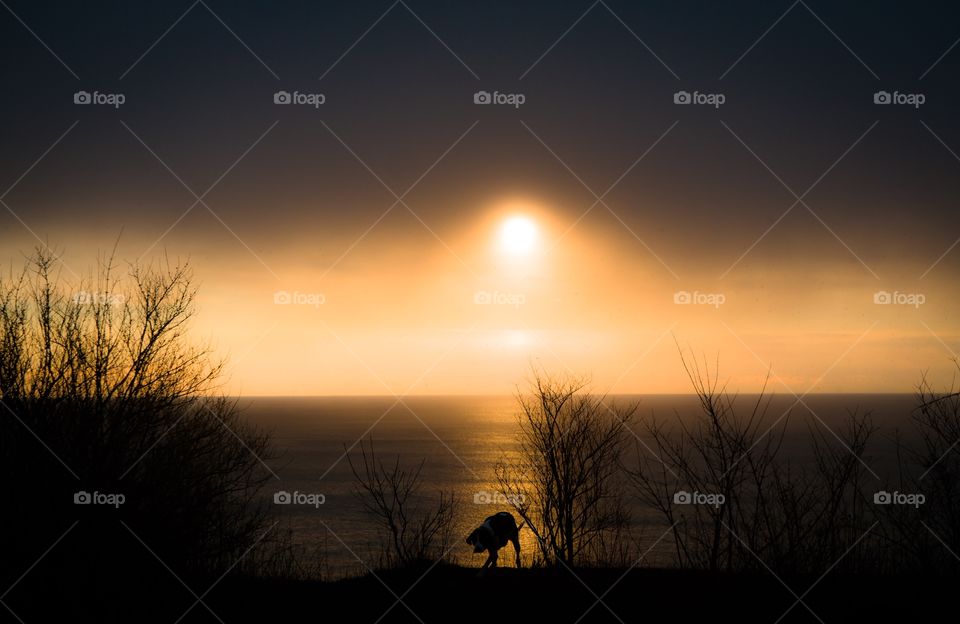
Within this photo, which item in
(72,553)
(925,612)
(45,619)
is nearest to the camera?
(925,612)

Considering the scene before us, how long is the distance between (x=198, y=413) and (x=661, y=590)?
2041cm

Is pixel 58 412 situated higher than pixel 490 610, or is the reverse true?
pixel 58 412

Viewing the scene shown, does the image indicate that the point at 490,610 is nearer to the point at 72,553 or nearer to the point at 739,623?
the point at 739,623

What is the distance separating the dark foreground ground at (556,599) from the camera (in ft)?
33.3

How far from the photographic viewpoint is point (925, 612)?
9.91 m

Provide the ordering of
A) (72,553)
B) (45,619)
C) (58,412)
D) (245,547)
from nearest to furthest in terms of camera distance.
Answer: (45,619), (72,553), (58,412), (245,547)

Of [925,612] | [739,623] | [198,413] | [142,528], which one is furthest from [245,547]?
[925,612]

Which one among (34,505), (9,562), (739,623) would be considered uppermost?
(34,505)

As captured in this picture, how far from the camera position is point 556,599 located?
10.6m

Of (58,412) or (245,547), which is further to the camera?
(245,547)

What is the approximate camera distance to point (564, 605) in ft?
→ 34.2

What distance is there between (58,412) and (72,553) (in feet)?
11.3

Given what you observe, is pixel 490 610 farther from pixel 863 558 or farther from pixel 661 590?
pixel 863 558

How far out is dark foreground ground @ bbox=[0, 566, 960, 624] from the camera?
10141 mm
